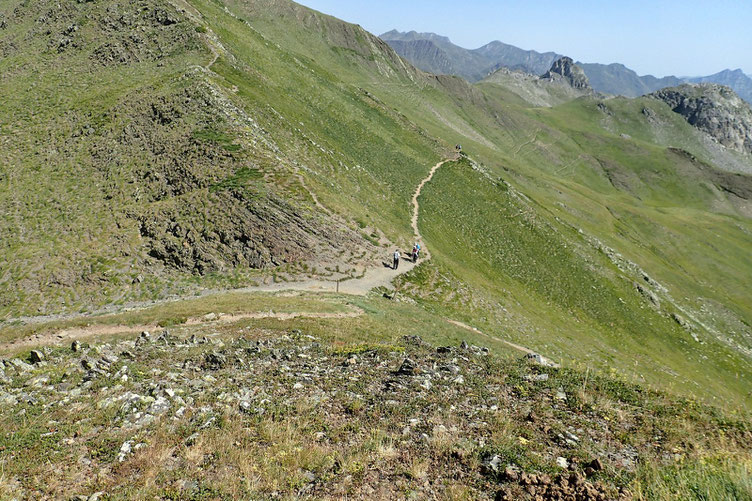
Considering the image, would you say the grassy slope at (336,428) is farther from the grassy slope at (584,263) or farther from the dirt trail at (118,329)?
the grassy slope at (584,263)

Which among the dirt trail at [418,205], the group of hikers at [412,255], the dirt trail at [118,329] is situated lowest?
the dirt trail at [118,329]

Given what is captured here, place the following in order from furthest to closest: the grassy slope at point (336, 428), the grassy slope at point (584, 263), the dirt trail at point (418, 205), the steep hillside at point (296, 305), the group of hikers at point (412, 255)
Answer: the dirt trail at point (418, 205), the grassy slope at point (584, 263), the group of hikers at point (412, 255), the steep hillside at point (296, 305), the grassy slope at point (336, 428)

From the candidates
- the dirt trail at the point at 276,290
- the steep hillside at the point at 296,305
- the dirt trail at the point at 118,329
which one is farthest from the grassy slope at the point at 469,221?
the dirt trail at the point at 118,329

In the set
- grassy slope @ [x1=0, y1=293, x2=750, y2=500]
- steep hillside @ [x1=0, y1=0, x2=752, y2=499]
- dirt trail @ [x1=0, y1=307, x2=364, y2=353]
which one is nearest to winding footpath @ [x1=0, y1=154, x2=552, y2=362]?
dirt trail @ [x1=0, y1=307, x2=364, y2=353]

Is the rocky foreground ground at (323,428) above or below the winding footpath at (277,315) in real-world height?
above

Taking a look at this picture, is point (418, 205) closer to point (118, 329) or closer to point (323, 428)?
point (118, 329)

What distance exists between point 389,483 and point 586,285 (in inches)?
2285

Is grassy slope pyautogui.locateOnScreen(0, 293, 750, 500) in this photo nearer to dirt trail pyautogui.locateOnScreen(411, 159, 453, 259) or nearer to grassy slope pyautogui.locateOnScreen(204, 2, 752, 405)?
grassy slope pyautogui.locateOnScreen(204, 2, 752, 405)

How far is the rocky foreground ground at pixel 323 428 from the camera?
8391mm

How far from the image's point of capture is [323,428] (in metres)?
10.7

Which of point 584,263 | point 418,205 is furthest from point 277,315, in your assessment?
point 584,263

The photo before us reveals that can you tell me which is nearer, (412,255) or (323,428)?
(323,428)

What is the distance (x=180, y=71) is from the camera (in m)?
53.1

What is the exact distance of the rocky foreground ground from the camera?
839 centimetres
